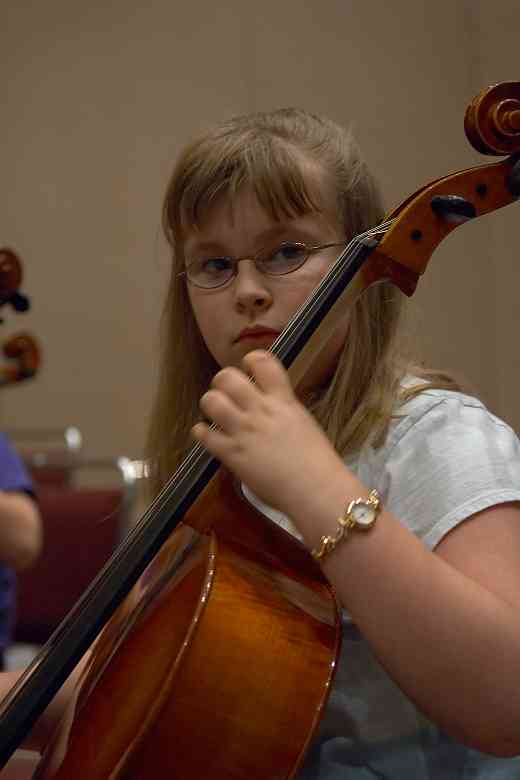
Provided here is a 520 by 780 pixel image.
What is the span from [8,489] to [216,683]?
1096mm

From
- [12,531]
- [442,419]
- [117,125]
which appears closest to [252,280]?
[442,419]

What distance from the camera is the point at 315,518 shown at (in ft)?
2.24

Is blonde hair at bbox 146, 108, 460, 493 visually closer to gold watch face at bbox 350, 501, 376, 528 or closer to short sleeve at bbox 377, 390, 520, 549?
short sleeve at bbox 377, 390, 520, 549

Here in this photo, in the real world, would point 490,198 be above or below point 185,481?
above

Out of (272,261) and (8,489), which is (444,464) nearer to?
(272,261)

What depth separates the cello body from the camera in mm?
685

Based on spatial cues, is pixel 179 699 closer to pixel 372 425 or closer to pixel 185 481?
pixel 185 481

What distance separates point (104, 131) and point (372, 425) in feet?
7.62

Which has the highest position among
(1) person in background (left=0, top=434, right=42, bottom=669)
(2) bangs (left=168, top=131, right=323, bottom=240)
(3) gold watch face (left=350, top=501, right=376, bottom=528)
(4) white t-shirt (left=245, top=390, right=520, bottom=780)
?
(2) bangs (left=168, top=131, right=323, bottom=240)

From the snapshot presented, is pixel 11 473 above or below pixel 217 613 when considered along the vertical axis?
below

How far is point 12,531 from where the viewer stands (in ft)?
5.48

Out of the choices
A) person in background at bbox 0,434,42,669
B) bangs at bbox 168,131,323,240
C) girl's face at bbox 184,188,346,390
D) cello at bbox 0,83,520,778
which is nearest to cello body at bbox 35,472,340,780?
cello at bbox 0,83,520,778

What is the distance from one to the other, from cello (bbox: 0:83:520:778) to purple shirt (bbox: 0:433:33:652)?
35.4 inches

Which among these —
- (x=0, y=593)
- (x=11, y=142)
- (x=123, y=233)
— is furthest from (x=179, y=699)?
(x=11, y=142)
